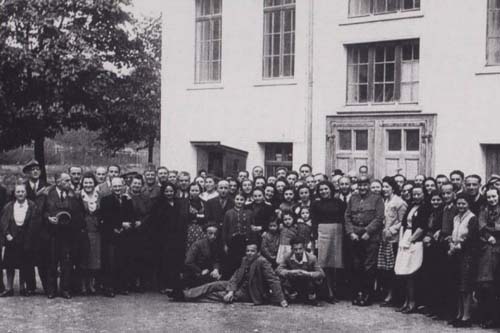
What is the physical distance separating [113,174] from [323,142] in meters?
6.58

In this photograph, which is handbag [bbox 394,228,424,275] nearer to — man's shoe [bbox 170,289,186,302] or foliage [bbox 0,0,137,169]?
man's shoe [bbox 170,289,186,302]

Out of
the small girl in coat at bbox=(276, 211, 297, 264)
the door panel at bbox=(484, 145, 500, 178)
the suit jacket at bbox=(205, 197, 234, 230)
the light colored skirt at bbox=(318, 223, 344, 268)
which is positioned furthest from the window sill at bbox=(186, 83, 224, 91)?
the light colored skirt at bbox=(318, 223, 344, 268)

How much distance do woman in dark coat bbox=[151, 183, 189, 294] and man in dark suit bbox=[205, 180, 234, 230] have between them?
40cm

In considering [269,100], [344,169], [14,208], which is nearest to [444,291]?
[14,208]

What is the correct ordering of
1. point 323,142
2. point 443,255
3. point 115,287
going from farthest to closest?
point 323,142, point 115,287, point 443,255

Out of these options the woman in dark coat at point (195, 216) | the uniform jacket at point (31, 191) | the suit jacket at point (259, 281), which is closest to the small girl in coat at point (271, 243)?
the suit jacket at point (259, 281)

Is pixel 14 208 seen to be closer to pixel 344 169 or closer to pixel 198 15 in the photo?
pixel 344 169

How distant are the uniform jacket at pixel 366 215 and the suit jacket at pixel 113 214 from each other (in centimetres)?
316

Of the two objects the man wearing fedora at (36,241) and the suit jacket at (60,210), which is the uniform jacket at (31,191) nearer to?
the man wearing fedora at (36,241)

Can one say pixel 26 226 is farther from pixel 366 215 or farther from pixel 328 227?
pixel 366 215

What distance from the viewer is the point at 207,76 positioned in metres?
19.7

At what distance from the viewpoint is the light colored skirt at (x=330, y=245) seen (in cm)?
1104

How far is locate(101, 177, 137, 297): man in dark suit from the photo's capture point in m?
11.2

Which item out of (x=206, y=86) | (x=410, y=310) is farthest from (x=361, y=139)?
(x=410, y=310)
